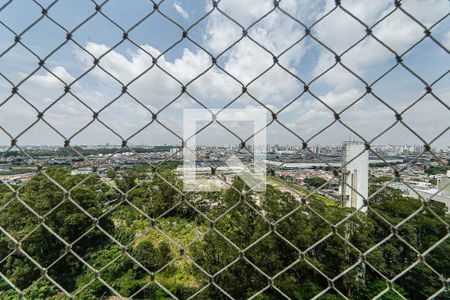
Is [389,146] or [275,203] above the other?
[389,146]

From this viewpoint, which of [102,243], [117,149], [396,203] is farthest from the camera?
[102,243]

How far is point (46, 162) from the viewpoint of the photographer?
956mm

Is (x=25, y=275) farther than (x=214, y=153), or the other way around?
(x=25, y=275)

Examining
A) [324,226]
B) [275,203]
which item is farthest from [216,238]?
[324,226]

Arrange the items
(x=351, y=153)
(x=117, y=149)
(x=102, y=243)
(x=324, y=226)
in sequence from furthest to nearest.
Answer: (x=102, y=243)
(x=324, y=226)
(x=351, y=153)
(x=117, y=149)

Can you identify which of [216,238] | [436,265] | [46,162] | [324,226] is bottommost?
[436,265]

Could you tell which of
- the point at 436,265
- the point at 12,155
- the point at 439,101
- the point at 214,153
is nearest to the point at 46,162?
the point at 12,155

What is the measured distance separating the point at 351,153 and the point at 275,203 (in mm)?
5469

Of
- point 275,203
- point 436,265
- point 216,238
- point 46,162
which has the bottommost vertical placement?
point 436,265

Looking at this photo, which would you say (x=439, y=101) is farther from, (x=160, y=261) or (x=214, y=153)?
(x=160, y=261)

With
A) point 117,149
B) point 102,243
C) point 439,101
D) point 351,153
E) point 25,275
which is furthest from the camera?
point 102,243

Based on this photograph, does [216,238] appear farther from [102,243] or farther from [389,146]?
[389,146]

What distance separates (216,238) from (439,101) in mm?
6376

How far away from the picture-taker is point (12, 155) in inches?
38.1
